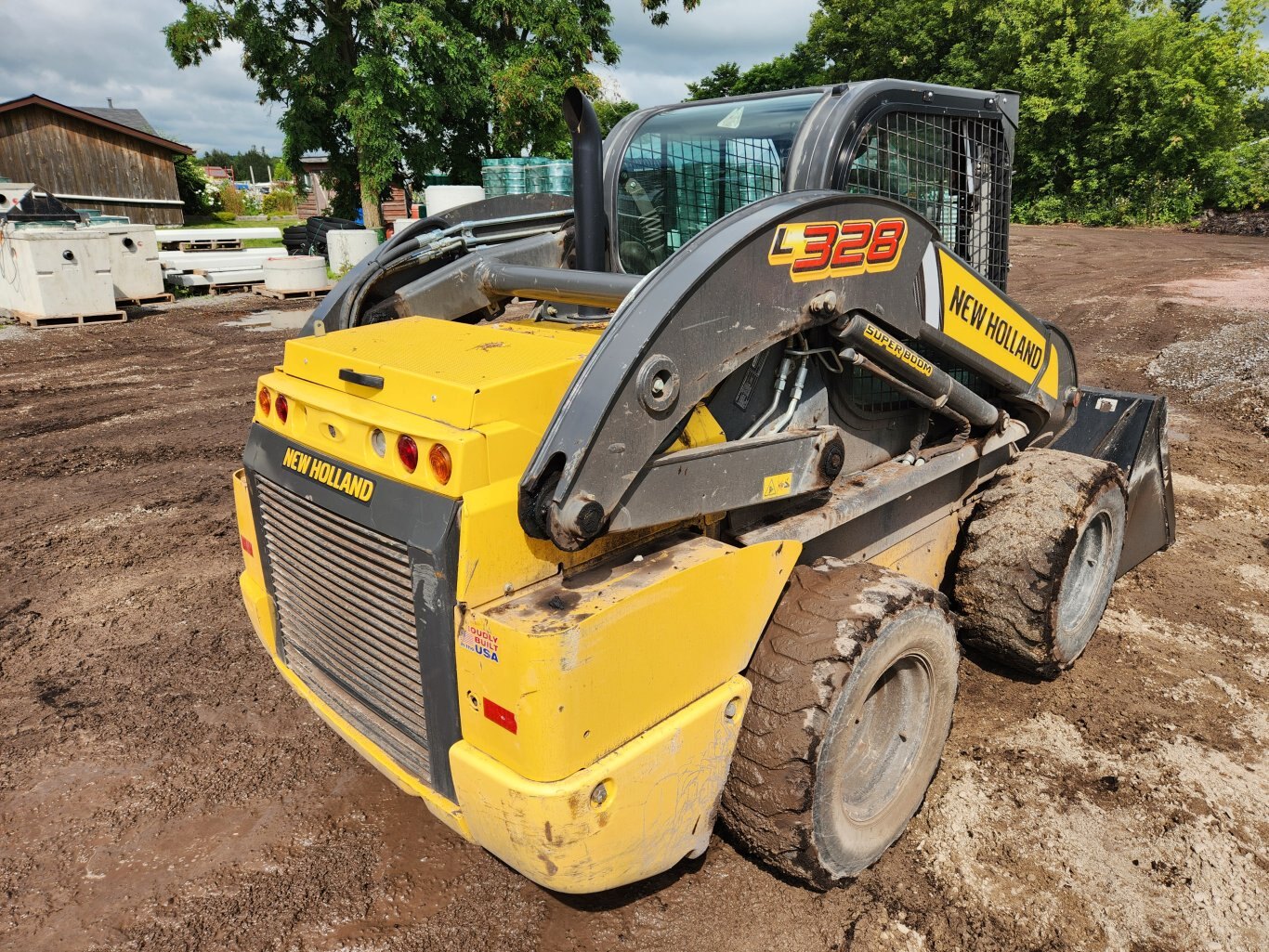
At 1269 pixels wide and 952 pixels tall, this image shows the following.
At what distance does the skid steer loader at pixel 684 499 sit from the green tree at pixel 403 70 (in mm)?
17421

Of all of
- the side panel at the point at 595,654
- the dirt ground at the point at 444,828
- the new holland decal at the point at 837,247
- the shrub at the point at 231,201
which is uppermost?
the shrub at the point at 231,201

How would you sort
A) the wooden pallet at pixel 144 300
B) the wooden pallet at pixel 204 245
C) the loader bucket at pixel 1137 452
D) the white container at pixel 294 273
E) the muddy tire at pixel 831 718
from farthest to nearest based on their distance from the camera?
the wooden pallet at pixel 204 245 < the white container at pixel 294 273 < the wooden pallet at pixel 144 300 < the loader bucket at pixel 1137 452 < the muddy tire at pixel 831 718

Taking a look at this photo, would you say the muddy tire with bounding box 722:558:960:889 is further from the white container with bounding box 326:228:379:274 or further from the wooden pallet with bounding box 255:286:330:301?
the white container with bounding box 326:228:379:274

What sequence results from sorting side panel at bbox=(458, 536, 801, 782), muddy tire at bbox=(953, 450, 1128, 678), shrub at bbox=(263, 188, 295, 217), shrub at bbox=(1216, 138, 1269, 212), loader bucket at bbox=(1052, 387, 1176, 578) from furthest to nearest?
shrub at bbox=(263, 188, 295, 217) → shrub at bbox=(1216, 138, 1269, 212) → loader bucket at bbox=(1052, 387, 1176, 578) → muddy tire at bbox=(953, 450, 1128, 678) → side panel at bbox=(458, 536, 801, 782)

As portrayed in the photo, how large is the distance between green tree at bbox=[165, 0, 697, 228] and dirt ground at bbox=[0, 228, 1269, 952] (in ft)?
51.8

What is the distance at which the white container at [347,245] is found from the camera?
16.9m

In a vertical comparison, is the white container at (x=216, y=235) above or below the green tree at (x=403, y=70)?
below

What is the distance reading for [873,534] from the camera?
3307 mm

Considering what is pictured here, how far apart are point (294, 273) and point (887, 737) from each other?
49.0 feet

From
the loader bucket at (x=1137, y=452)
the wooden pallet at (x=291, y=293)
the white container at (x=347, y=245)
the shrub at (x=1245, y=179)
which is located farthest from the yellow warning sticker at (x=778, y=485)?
the shrub at (x=1245, y=179)

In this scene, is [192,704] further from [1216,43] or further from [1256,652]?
[1216,43]

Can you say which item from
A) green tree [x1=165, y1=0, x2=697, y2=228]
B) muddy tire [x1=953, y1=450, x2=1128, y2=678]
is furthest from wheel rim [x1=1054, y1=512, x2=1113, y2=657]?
green tree [x1=165, y1=0, x2=697, y2=228]

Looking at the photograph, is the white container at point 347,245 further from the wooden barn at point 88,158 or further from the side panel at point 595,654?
the side panel at point 595,654

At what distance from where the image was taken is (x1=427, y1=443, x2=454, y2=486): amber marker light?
82.6 inches
